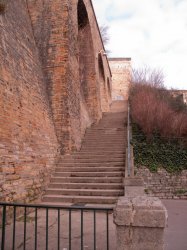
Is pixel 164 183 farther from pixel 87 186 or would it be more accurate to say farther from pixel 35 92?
pixel 35 92

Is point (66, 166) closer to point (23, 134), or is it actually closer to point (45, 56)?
point (23, 134)

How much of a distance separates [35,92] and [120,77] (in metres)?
27.3

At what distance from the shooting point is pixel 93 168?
908 cm

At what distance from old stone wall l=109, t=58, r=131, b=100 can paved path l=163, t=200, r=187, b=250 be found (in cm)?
2542

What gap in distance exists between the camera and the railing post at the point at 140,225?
9.39ft

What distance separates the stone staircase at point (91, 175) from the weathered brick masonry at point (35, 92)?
406 mm

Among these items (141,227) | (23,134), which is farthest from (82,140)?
(141,227)

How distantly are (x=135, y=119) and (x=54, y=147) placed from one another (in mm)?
6538

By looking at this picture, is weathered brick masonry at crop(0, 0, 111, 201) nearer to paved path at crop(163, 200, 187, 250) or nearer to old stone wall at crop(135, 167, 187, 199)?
old stone wall at crop(135, 167, 187, 199)

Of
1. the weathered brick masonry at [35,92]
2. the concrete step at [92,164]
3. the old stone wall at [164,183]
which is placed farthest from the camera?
the old stone wall at [164,183]

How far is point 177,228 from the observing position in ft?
20.8

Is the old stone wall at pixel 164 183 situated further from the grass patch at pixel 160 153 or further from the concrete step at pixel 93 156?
the concrete step at pixel 93 156

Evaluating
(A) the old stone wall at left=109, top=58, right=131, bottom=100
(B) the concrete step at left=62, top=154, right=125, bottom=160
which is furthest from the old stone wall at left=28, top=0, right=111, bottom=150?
(A) the old stone wall at left=109, top=58, right=131, bottom=100

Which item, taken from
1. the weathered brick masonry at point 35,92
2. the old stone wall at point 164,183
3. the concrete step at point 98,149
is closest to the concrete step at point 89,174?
the weathered brick masonry at point 35,92
